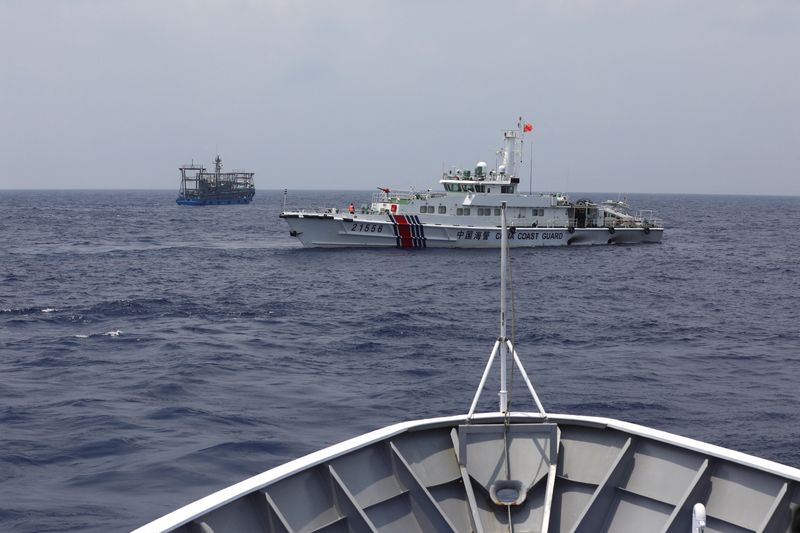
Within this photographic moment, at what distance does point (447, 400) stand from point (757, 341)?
49.5 ft

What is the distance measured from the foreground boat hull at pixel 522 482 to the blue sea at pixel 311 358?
655cm

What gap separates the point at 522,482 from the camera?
950 centimetres

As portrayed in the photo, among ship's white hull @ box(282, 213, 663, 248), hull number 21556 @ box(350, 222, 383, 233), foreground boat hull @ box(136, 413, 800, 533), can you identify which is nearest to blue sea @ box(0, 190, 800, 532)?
ship's white hull @ box(282, 213, 663, 248)

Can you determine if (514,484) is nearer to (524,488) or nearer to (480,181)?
(524,488)

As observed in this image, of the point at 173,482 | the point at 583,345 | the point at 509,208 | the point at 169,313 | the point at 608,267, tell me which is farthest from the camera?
the point at 509,208

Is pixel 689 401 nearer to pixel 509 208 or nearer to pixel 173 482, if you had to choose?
pixel 173 482

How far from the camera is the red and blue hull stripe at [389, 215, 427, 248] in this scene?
57.7 m

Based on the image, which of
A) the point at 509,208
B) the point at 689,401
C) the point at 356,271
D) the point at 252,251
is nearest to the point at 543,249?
the point at 509,208

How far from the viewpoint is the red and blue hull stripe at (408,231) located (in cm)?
5769

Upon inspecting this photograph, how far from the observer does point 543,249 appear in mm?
62906

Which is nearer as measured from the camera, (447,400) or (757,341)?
(447,400)

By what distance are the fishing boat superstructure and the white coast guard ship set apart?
47676 mm

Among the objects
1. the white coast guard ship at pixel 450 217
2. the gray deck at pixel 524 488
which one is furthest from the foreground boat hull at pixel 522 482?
the white coast guard ship at pixel 450 217

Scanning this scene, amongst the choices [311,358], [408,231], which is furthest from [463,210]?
[311,358]
